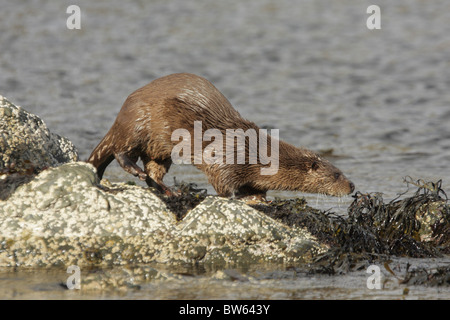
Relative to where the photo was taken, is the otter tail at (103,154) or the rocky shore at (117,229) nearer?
the rocky shore at (117,229)

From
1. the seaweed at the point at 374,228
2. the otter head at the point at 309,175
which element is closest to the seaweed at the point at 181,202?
the seaweed at the point at 374,228

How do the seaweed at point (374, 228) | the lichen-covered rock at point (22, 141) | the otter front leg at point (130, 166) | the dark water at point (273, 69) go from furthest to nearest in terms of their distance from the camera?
the dark water at point (273, 69)
the otter front leg at point (130, 166)
the lichen-covered rock at point (22, 141)
the seaweed at point (374, 228)

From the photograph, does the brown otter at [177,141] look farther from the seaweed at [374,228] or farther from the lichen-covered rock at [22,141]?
the seaweed at [374,228]

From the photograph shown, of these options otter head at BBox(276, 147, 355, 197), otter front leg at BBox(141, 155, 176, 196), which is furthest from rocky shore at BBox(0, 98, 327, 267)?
otter head at BBox(276, 147, 355, 197)

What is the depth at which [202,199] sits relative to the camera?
18.6 ft

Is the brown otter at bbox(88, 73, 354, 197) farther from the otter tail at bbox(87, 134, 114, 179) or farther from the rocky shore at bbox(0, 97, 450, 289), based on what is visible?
the rocky shore at bbox(0, 97, 450, 289)

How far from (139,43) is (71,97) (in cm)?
→ 308

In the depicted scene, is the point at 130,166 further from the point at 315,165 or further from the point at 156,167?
the point at 315,165

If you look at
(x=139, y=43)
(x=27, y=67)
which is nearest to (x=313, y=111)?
(x=139, y=43)

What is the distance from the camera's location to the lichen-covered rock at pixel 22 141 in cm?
561

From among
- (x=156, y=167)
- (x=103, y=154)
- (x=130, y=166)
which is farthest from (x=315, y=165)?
(x=103, y=154)

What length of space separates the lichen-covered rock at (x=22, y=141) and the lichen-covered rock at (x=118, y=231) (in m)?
0.45

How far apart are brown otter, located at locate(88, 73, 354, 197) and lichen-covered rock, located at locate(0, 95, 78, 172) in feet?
1.98

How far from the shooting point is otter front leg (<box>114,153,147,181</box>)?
6.36 m
